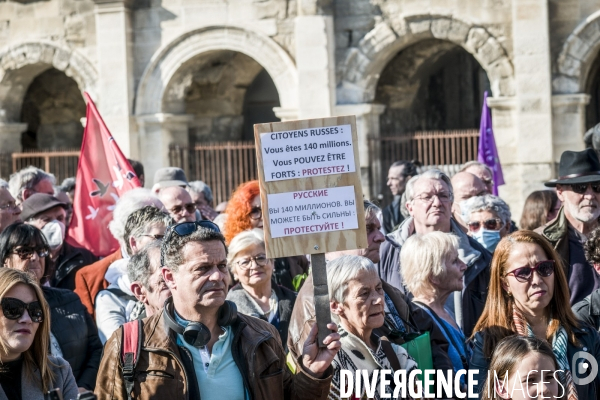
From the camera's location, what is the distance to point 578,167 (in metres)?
7.36

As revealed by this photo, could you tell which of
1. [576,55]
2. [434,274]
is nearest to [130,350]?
[434,274]

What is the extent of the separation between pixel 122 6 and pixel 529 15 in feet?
19.0

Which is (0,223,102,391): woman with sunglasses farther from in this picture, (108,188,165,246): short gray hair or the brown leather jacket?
the brown leather jacket

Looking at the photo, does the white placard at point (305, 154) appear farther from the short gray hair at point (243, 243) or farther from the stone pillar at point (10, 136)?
the stone pillar at point (10, 136)

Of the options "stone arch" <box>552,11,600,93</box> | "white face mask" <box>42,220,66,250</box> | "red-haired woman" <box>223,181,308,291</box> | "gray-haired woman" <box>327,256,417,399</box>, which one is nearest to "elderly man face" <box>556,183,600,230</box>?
"red-haired woman" <box>223,181,308,291</box>

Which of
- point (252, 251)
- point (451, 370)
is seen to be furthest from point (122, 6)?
point (451, 370)

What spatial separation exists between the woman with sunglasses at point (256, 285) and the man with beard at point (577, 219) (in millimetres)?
1745

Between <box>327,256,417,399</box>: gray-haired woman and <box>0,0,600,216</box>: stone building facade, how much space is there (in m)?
9.74

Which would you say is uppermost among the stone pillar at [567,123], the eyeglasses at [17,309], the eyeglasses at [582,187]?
the stone pillar at [567,123]

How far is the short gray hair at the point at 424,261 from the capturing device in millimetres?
5961

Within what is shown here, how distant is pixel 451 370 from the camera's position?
5500mm

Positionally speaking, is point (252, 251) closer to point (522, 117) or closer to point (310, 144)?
point (310, 144)

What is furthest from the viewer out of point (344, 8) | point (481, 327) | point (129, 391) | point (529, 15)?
point (344, 8)

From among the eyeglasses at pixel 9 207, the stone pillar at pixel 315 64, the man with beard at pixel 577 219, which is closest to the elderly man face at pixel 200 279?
the man with beard at pixel 577 219
